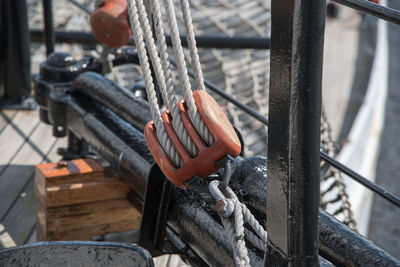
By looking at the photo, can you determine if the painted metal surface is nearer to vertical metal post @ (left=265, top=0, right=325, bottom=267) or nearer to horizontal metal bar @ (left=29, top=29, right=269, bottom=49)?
vertical metal post @ (left=265, top=0, right=325, bottom=267)

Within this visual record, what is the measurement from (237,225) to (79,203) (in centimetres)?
105

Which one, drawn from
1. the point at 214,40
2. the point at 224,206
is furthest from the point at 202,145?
the point at 214,40

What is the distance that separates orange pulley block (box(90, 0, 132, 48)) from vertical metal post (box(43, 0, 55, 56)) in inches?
28.8

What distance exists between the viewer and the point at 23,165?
2.81 m

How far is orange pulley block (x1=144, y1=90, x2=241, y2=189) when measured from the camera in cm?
128

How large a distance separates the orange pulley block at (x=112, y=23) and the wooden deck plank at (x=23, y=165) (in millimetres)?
647

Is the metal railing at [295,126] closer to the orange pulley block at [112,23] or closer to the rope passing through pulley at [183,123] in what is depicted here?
the rope passing through pulley at [183,123]

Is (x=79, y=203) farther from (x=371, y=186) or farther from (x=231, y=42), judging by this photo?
(x=231, y=42)

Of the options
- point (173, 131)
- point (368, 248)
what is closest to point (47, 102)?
point (173, 131)

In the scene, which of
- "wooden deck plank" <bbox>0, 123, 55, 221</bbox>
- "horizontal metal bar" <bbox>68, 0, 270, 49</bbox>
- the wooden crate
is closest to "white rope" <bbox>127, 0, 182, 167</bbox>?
the wooden crate

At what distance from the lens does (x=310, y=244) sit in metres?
1.10

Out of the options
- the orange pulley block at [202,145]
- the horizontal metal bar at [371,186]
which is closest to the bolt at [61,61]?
the horizontal metal bar at [371,186]

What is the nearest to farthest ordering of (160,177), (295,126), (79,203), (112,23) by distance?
(295,126)
(160,177)
(79,203)
(112,23)

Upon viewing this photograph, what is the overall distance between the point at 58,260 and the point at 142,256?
17 centimetres
